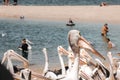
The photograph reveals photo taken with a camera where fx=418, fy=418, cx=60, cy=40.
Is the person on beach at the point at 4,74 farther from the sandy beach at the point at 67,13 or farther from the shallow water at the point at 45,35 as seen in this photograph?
the sandy beach at the point at 67,13

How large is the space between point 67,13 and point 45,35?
13.4 meters

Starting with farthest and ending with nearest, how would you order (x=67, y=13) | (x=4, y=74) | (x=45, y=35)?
(x=67, y=13) < (x=45, y=35) < (x=4, y=74)

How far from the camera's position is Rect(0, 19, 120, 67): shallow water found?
68.9 feet

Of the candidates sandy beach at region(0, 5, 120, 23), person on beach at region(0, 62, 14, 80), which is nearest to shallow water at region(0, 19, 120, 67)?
sandy beach at region(0, 5, 120, 23)

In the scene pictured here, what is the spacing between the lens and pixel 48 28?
34969 mm

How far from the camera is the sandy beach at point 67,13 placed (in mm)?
40562

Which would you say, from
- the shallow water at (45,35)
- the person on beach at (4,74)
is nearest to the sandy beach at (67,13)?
the shallow water at (45,35)

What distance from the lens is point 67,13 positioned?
43438 millimetres

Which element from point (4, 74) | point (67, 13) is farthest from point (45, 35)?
point (4, 74)

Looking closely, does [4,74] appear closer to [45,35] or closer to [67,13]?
[45,35]

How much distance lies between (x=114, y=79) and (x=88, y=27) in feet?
86.8

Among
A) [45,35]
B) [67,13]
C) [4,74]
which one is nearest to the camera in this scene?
[4,74]

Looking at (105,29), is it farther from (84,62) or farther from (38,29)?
(84,62)

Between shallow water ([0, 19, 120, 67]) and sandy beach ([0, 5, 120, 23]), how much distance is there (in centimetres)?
222
